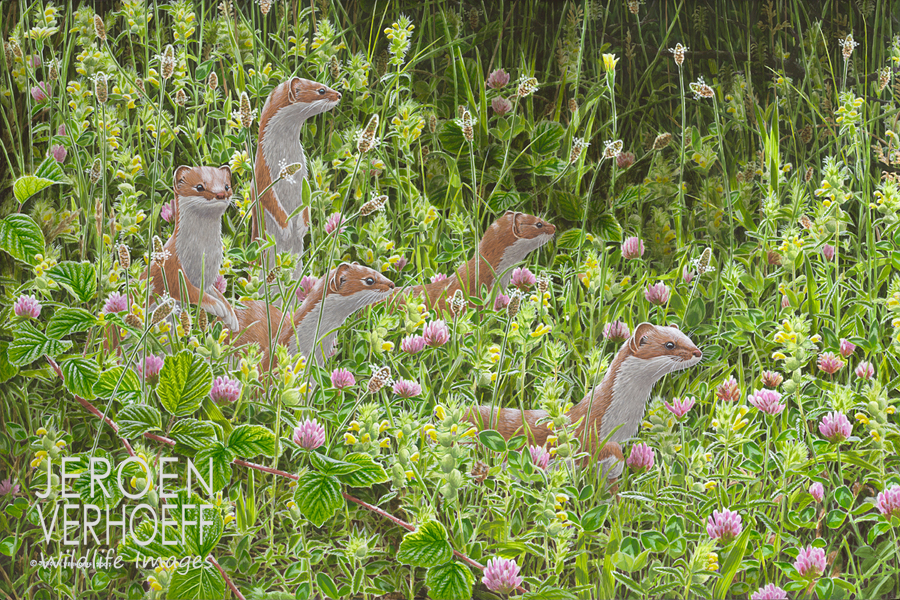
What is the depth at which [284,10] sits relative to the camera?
3.55ft

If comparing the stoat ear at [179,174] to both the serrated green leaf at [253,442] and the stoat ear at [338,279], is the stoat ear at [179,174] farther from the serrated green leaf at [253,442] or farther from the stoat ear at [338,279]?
the serrated green leaf at [253,442]

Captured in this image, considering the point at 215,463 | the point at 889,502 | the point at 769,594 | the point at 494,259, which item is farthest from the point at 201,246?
the point at 889,502

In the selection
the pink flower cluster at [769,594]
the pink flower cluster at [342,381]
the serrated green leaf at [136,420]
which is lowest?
the pink flower cluster at [769,594]

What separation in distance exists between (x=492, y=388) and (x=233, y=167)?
1.69 ft

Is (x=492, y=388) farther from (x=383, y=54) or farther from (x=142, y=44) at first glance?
(x=142, y=44)

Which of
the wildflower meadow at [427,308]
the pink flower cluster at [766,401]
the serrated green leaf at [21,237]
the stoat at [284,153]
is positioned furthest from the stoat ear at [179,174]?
the pink flower cluster at [766,401]

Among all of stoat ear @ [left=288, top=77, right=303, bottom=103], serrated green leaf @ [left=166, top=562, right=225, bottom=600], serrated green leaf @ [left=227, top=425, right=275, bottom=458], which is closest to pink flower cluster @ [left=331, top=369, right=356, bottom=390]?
serrated green leaf @ [left=227, top=425, right=275, bottom=458]

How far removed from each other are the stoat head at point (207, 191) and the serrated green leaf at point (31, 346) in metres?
0.28

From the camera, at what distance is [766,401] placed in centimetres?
108

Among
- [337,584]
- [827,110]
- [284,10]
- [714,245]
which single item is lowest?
[337,584]

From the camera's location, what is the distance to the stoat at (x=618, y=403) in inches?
41.3

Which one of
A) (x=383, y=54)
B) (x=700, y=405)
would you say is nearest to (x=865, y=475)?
(x=700, y=405)

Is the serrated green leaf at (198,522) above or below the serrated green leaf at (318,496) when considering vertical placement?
below

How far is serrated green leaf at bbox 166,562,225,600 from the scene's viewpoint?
103cm
